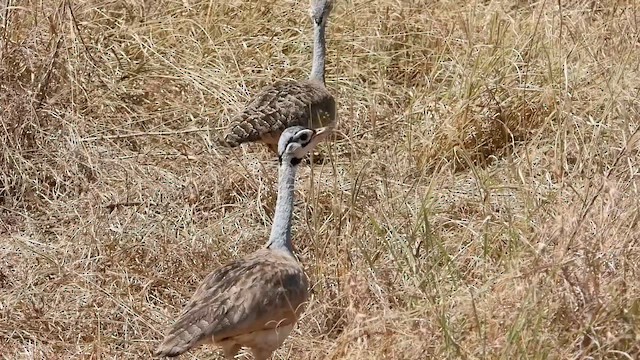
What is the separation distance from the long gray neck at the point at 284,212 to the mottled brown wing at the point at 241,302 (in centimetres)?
14

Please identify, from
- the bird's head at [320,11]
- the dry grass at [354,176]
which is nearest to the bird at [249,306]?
the dry grass at [354,176]

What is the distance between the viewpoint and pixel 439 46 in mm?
7824

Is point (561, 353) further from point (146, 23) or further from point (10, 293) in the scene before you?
point (146, 23)

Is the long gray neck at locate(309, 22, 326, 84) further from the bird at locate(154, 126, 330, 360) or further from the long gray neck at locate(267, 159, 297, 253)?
the bird at locate(154, 126, 330, 360)

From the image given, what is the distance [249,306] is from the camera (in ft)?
15.9

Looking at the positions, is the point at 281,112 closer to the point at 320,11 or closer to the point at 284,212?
the point at 320,11

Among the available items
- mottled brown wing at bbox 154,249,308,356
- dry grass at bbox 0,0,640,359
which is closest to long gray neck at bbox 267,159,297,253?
mottled brown wing at bbox 154,249,308,356

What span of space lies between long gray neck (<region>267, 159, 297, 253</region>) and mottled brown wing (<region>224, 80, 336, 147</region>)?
4.50 ft

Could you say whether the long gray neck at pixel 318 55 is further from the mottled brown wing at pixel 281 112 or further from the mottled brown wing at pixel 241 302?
the mottled brown wing at pixel 241 302

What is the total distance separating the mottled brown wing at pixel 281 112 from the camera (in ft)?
22.4

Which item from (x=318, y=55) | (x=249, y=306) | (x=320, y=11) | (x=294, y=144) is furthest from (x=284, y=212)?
(x=320, y=11)

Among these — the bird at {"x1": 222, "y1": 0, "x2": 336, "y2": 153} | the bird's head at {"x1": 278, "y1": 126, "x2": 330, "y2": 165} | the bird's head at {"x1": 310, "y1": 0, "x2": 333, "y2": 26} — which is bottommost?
the bird at {"x1": 222, "y1": 0, "x2": 336, "y2": 153}

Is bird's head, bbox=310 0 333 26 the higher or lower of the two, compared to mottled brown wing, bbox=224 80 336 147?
higher

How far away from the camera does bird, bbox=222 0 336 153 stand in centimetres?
682
